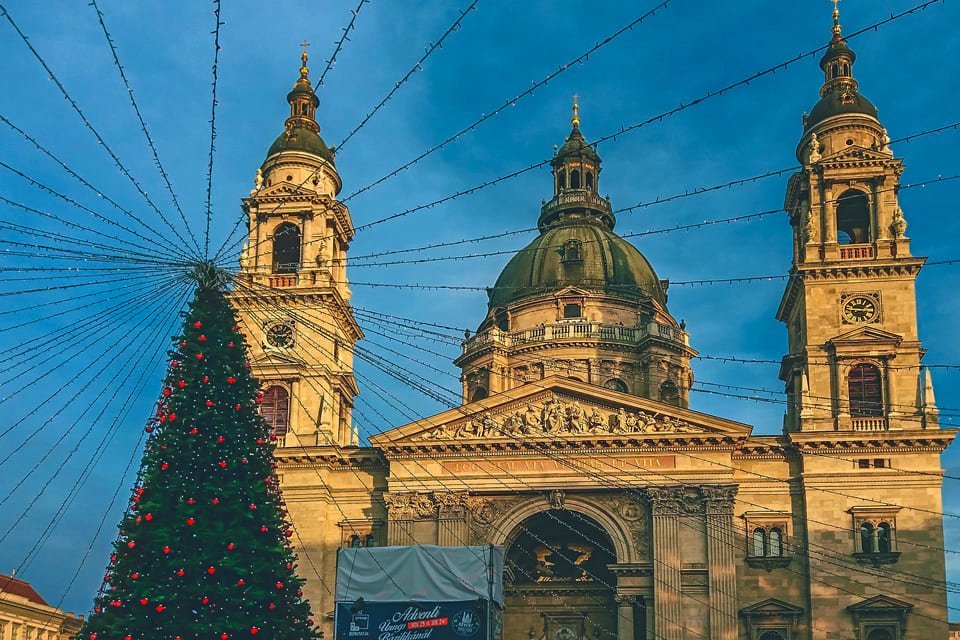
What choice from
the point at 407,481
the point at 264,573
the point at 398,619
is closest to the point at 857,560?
the point at 407,481

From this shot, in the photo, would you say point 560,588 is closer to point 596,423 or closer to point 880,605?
point 596,423

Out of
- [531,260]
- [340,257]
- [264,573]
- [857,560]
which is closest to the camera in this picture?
[264,573]

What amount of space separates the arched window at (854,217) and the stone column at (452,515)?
66.9 ft

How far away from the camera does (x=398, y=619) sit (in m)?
33.9

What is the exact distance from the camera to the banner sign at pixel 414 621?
110 feet

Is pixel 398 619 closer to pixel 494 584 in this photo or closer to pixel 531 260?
pixel 494 584

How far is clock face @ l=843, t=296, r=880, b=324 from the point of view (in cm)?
5362

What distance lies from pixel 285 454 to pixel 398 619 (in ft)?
72.6

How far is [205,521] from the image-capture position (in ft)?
102

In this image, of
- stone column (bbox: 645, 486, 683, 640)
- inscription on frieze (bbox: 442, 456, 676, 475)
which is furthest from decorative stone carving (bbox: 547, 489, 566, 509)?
stone column (bbox: 645, 486, 683, 640)

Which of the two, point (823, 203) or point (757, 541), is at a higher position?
point (823, 203)

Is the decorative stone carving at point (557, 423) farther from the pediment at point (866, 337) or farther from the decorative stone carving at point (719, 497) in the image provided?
the pediment at point (866, 337)

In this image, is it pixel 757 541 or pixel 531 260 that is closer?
pixel 757 541

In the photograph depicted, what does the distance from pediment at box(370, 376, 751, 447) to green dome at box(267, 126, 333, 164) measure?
14348mm
